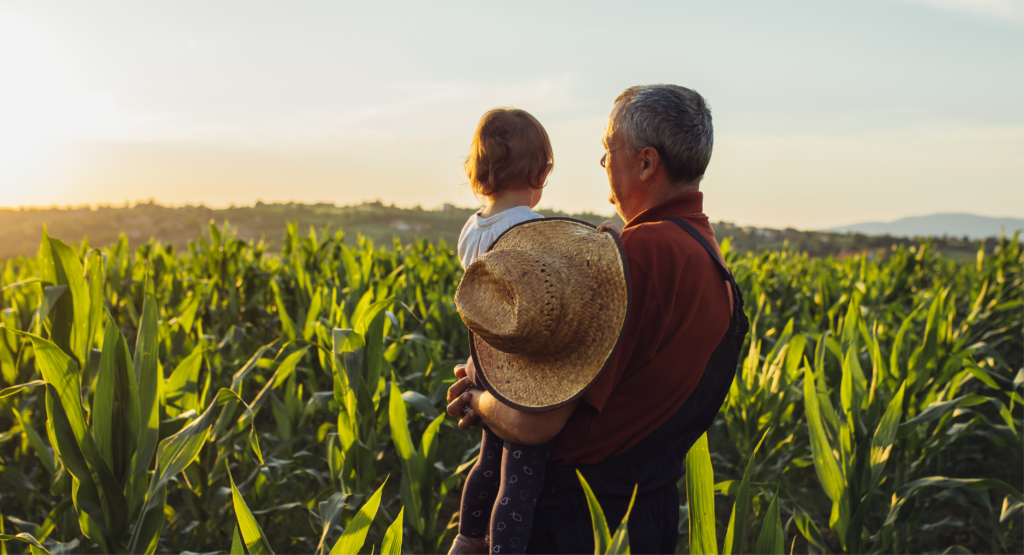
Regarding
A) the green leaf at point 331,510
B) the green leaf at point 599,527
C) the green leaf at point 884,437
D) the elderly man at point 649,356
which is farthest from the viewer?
the green leaf at point 884,437

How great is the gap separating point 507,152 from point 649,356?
111 centimetres

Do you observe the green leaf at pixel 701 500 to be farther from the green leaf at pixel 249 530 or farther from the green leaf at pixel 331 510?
the green leaf at pixel 331 510

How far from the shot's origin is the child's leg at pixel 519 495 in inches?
53.6

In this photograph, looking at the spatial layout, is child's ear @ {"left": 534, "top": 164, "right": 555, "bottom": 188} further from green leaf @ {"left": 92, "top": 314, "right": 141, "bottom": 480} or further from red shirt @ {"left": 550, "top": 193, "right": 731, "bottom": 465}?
green leaf @ {"left": 92, "top": 314, "right": 141, "bottom": 480}

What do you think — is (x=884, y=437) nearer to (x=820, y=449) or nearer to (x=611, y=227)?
(x=820, y=449)

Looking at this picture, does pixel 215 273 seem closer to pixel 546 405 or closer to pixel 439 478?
pixel 439 478

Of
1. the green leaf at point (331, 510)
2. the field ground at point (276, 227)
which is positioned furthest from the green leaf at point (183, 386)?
the field ground at point (276, 227)

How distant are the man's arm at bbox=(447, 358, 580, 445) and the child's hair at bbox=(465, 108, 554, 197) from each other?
884mm

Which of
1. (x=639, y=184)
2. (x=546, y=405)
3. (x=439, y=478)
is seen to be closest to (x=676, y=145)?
(x=639, y=184)

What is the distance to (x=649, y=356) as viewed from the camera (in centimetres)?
127

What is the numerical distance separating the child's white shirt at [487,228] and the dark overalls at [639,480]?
2.77ft

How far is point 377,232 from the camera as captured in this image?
31.7 metres

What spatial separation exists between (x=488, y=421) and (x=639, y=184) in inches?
26.0

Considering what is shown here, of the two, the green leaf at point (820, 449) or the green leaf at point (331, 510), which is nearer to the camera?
the green leaf at point (331, 510)
